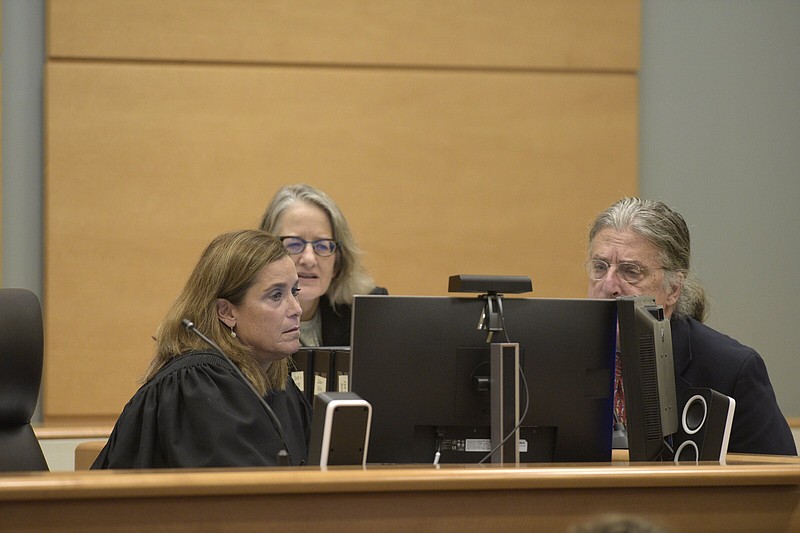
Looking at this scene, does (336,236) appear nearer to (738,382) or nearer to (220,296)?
(220,296)

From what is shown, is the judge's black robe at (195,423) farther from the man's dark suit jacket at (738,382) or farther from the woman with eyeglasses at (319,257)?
the woman with eyeglasses at (319,257)

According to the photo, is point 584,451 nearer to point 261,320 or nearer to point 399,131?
point 261,320

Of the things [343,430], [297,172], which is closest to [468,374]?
[343,430]

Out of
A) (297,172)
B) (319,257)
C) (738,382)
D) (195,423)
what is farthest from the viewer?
(297,172)

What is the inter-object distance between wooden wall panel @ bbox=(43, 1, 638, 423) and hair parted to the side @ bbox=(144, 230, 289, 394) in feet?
5.22

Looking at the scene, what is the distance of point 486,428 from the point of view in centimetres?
184

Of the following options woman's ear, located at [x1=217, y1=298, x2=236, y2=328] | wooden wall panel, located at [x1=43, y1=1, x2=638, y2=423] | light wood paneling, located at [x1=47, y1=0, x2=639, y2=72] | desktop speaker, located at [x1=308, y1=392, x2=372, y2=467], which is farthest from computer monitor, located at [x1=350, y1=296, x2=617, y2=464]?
light wood paneling, located at [x1=47, y1=0, x2=639, y2=72]

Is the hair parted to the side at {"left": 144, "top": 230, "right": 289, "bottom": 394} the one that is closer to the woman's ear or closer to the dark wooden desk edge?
the woman's ear

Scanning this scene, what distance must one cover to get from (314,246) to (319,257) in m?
0.04

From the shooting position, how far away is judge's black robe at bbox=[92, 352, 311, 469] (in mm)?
1960

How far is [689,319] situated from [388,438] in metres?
0.92

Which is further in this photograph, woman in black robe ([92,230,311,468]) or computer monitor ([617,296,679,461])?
woman in black robe ([92,230,311,468])

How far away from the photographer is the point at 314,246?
3293 millimetres

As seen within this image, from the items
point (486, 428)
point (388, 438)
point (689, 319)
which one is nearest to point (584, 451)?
point (486, 428)
